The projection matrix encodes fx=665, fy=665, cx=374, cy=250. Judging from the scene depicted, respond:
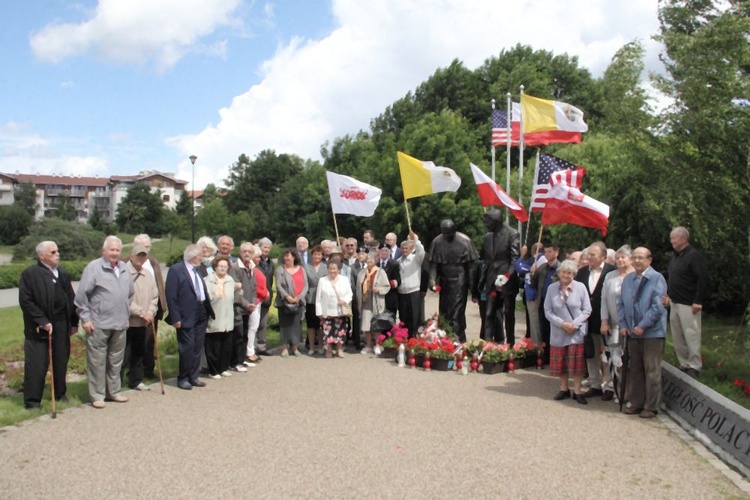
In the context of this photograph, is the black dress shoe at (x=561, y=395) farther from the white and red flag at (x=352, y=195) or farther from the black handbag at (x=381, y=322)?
the white and red flag at (x=352, y=195)

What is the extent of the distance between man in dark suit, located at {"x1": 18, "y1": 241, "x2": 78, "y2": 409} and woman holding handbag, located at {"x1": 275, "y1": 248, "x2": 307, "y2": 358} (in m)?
3.95

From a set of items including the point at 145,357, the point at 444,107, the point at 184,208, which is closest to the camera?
the point at 145,357

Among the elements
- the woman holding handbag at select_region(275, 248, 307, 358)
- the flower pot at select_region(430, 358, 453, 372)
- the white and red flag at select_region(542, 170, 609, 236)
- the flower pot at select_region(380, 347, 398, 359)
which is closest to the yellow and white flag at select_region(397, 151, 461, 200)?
the white and red flag at select_region(542, 170, 609, 236)

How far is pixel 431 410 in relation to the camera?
25.3ft

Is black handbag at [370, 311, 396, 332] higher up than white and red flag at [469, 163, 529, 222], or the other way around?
white and red flag at [469, 163, 529, 222]

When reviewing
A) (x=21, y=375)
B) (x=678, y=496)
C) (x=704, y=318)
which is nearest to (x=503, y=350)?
(x=678, y=496)

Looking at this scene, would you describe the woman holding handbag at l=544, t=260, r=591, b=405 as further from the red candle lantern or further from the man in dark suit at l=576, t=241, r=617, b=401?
the red candle lantern

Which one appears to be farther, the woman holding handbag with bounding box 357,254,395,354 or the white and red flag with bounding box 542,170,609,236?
the woman holding handbag with bounding box 357,254,395,354

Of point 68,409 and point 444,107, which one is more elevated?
point 444,107

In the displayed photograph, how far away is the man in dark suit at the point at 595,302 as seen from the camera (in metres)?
8.52

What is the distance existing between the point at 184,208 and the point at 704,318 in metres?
78.7

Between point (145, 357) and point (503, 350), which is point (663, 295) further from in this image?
point (145, 357)

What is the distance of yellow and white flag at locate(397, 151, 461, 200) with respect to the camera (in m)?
12.7

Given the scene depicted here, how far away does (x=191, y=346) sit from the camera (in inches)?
350
